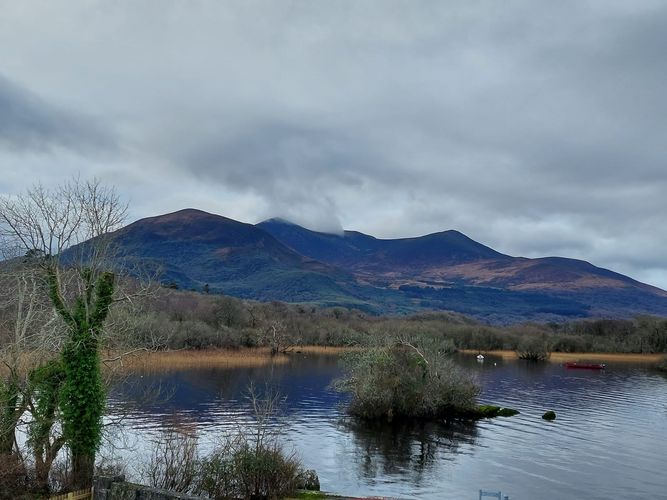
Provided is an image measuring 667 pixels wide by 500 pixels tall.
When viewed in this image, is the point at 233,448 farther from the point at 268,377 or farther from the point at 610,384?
the point at 610,384

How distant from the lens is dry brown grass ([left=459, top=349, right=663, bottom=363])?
143000 mm

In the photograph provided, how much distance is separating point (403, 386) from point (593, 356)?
111m

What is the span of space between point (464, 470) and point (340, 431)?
1352 centimetres

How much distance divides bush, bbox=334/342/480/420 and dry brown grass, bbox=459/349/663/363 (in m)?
89.6

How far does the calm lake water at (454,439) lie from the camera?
37.3 m

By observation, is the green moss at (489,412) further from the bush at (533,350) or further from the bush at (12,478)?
the bush at (533,350)

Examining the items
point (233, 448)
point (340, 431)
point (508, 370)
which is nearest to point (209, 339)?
point (508, 370)

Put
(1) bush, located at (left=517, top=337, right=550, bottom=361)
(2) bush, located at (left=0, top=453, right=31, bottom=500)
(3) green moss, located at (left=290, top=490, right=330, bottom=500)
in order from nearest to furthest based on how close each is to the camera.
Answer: (2) bush, located at (left=0, top=453, right=31, bottom=500)
(3) green moss, located at (left=290, top=490, right=330, bottom=500)
(1) bush, located at (left=517, top=337, right=550, bottom=361)

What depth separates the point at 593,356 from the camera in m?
150

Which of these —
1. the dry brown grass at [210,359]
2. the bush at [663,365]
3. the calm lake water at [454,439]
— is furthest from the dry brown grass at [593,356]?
the dry brown grass at [210,359]

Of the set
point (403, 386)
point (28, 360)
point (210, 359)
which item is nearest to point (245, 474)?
point (28, 360)

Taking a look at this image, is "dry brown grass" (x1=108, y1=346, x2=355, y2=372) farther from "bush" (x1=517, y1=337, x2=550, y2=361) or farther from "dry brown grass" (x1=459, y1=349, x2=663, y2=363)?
"dry brown grass" (x1=459, y1=349, x2=663, y2=363)

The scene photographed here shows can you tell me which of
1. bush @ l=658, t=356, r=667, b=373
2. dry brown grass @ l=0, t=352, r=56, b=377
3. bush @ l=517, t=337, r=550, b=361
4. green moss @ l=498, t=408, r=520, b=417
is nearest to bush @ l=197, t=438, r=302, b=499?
dry brown grass @ l=0, t=352, r=56, b=377

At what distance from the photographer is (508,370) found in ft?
364
